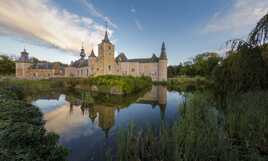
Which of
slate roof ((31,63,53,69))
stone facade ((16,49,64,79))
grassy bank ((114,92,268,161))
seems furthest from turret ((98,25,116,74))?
grassy bank ((114,92,268,161))

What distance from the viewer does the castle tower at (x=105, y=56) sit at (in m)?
33.8

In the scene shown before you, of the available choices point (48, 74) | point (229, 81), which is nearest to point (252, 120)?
point (229, 81)

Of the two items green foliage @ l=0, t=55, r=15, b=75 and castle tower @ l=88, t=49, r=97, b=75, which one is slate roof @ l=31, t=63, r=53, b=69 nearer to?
green foliage @ l=0, t=55, r=15, b=75

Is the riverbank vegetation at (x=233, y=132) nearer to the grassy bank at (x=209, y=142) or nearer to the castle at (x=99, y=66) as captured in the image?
the grassy bank at (x=209, y=142)

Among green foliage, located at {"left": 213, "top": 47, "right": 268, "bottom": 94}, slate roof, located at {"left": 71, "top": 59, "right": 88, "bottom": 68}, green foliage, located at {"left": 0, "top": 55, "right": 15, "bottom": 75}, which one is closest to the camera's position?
green foliage, located at {"left": 213, "top": 47, "right": 268, "bottom": 94}

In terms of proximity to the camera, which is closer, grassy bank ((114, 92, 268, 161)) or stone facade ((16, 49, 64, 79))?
grassy bank ((114, 92, 268, 161))

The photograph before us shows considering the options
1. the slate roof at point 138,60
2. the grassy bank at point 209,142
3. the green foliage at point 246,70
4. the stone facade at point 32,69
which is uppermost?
the slate roof at point 138,60

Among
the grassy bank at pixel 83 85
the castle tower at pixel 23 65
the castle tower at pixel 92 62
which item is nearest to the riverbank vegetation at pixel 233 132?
the grassy bank at pixel 83 85

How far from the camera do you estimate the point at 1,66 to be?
37344mm

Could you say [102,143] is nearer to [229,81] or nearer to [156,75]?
[229,81]

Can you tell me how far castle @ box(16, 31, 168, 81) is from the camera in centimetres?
3419

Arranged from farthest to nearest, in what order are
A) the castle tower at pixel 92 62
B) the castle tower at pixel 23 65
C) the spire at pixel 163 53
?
the spire at pixel 163 53, the castle tower at pixel 23 65, the castle tower at pixel 92 62

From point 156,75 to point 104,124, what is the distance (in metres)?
41.7

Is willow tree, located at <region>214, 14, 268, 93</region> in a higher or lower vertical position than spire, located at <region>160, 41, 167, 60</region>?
lower
